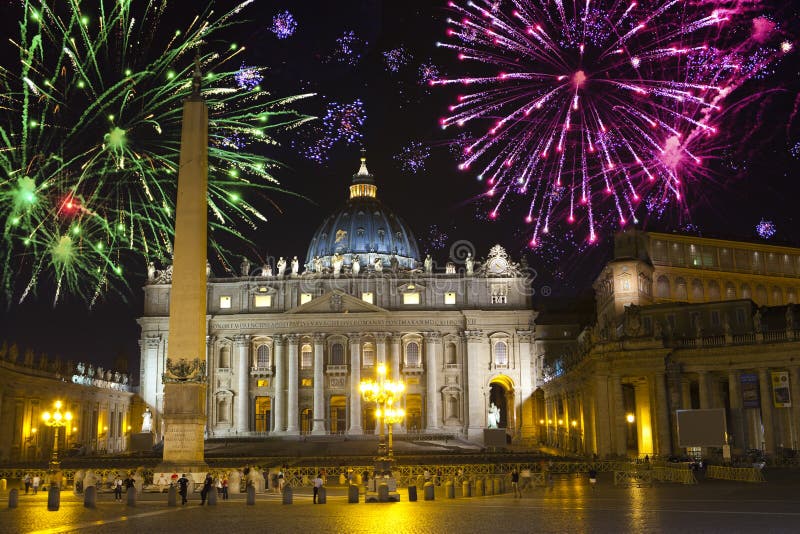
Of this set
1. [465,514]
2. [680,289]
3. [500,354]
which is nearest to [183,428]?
[465,514]

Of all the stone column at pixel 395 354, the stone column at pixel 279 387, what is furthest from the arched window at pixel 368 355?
the stone column at pixel 279 387

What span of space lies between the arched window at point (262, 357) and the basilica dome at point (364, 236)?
2357 centimetres

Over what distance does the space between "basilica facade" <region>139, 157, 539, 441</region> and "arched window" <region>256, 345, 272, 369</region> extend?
0.42ft

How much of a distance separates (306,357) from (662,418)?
50.4 metres

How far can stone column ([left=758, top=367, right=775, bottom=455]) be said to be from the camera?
4306 cm

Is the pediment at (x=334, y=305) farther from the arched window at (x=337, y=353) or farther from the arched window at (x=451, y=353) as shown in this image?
the arched window at (x=451, y=353)

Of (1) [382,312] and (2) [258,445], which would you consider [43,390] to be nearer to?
(2) [258,445]

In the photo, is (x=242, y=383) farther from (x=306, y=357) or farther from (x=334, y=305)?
(x=334, y=305)

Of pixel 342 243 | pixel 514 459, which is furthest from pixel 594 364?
pixel 342 243

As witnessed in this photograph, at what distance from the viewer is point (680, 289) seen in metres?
66.1

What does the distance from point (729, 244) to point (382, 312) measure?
113 ft

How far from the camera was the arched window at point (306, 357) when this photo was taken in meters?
90.2

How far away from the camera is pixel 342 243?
11525cm

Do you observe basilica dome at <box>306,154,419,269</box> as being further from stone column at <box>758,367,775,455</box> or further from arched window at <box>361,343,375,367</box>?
stone column at <box>758,367,775,455</box>
